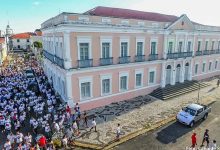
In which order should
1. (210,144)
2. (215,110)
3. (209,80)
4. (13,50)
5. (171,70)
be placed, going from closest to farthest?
1. (210,144)
2. (215,110)
3. (171,70)
4. (209,80)
5. (13,50)

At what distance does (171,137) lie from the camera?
1538 centimetres

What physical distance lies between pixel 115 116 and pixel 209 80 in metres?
20.7

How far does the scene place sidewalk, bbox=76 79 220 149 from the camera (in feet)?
48.9

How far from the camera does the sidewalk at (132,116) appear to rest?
14914 millimetres

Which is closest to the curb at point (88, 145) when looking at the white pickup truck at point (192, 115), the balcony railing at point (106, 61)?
the white pickup truck at point (192, 115)

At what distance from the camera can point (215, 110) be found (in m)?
20.6

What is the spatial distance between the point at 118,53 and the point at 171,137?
9.80 m

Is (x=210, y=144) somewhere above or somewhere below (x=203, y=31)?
below

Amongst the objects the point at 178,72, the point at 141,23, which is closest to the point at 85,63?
the point at 141,23

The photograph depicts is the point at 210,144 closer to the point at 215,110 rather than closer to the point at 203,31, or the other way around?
the point at 215,110

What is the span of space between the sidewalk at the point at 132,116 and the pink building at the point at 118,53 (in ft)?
4.82

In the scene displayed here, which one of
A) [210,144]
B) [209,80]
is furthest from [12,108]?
[209,80]

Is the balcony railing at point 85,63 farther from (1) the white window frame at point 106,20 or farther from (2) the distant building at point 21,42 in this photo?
(2) the distant building at point 21,42

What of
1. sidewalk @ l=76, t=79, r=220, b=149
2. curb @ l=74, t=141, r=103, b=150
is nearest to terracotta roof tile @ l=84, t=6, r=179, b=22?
sidewalk @ l=76, t=79, r=220, b=149
